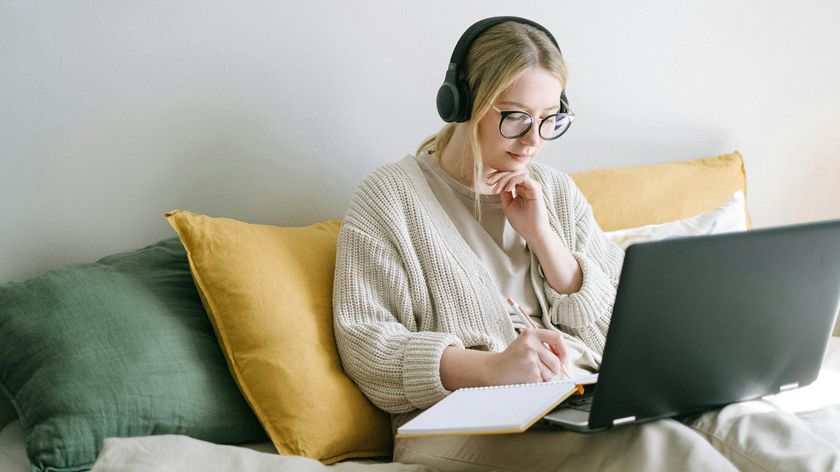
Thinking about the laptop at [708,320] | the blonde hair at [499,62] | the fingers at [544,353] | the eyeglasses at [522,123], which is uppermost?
the blonde hair at [499,62]

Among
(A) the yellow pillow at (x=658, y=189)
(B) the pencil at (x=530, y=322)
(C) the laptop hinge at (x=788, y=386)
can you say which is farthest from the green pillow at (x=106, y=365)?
(A) the yellow pillow at (x=658, y=189)

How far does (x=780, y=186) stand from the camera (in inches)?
104

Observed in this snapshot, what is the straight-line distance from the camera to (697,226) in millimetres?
2068

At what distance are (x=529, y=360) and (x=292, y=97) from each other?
0.81 m

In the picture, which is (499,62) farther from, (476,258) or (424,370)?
(424,370)

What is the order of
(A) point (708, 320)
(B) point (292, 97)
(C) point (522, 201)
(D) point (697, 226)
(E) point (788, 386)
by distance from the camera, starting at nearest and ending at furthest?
(A) point (708, 320)
(E) point (788, 386)
(C) point (522, 201)
(B) point (292, 97)
(D) point (697, 226)

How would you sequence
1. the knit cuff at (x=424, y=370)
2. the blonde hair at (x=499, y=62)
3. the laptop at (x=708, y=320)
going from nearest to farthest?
the laptop at (x=708, y=320)
the knit cuff at (x=424, y=370)
the blonde hair at (x=499, y=62)

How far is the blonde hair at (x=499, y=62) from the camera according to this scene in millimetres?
1561

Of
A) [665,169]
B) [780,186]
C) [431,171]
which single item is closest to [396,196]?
[431,171]

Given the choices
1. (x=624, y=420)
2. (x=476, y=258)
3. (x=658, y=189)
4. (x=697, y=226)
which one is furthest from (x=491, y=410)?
(x=658, y=189)

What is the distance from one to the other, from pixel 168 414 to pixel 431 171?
66 centimetres

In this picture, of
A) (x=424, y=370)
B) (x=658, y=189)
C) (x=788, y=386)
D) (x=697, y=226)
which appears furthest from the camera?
(x=658, y=189)

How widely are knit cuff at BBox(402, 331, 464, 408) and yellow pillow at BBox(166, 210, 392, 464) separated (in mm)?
110

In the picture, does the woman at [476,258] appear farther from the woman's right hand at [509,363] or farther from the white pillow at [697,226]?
the white pillow at [697,226]
